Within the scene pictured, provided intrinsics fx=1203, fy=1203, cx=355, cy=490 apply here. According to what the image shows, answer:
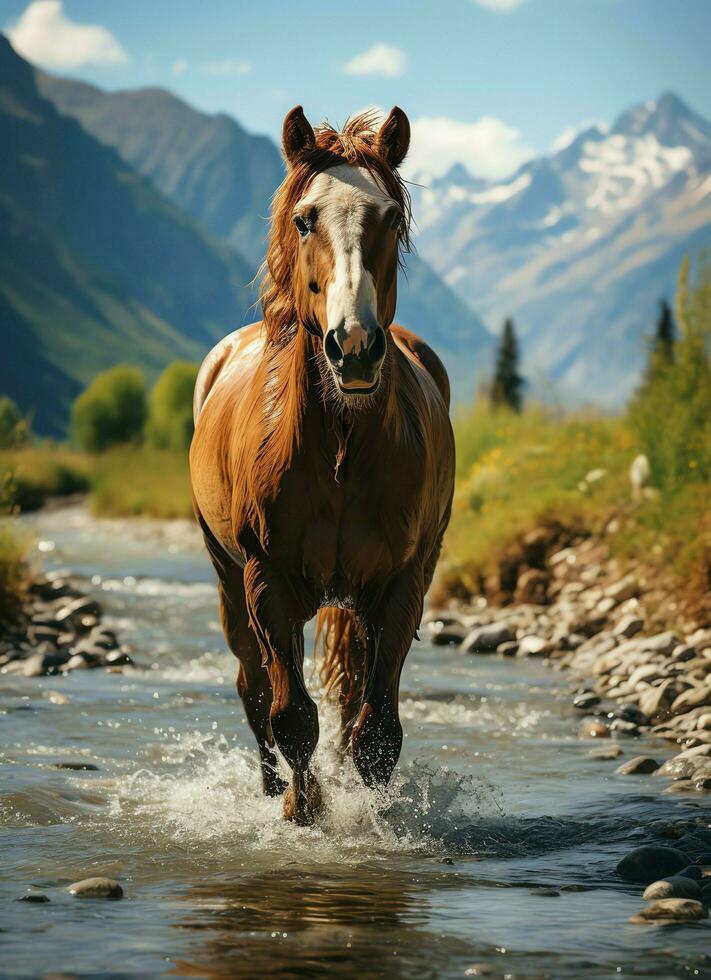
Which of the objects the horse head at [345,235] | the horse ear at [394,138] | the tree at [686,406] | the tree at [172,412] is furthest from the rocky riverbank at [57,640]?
the tree at [172,412]

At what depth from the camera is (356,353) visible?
3.88 m

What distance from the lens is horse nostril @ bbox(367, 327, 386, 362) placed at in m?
3.91

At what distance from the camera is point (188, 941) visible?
12.4ft

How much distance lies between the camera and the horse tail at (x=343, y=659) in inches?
237

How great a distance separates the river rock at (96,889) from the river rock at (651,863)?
192 centimetres

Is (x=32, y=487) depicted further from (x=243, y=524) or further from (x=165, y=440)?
(x=243, y=524)

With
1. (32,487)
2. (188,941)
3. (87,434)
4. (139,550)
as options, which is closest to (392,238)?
(188,941)

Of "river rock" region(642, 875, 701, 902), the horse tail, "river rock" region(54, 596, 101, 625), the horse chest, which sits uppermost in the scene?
"river rock" region(54, 596, 101, 625)

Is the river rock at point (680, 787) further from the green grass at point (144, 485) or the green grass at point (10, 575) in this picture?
the green grass at point (144, 485)

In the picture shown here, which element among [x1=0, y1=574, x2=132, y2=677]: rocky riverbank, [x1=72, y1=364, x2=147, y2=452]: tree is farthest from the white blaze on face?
[x1=72, y1=364, x2=147, y2=452]: tree

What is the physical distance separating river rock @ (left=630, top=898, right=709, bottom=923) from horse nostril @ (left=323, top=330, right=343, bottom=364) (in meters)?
2.10

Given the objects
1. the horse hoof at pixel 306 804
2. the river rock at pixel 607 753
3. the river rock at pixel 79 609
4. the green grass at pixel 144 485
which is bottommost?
the horse hoof at pixel 306 804

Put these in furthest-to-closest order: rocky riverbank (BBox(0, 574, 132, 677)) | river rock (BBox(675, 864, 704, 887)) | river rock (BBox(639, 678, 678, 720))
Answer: rocky riverbank (BBox(0, 574, 132, 677)) → river rock (BBox(639, 678, 678, 720)) → river rock (BBox(675, 864, 704, 887))

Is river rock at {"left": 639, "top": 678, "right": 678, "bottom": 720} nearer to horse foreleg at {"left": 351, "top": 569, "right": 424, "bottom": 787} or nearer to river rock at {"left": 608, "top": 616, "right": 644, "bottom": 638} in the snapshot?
river rock at {"left": 608, "top": 616, "right": 644, "bottom": 638}
